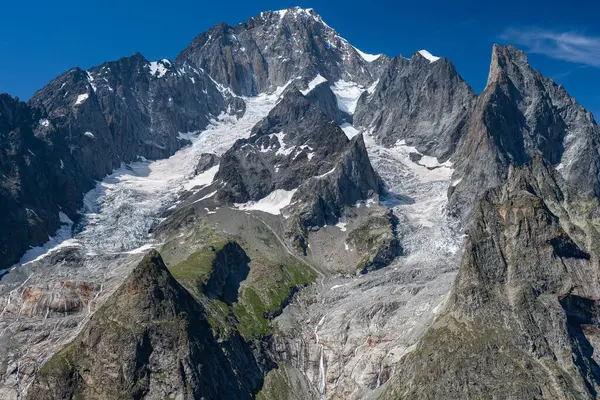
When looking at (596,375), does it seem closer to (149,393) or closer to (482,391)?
(482,391)

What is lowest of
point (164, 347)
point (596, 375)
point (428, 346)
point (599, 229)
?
point (596, 375)

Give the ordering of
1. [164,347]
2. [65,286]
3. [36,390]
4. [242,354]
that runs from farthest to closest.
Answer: [65,286] → [242,354] → [164,347] → [36,390]

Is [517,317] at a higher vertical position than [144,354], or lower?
lower

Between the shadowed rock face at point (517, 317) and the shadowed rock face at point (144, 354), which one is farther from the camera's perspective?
the shadowed rock face at point (517, 317)

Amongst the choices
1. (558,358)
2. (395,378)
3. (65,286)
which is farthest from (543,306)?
(65,286)

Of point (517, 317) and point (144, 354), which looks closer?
point (144, 354)
